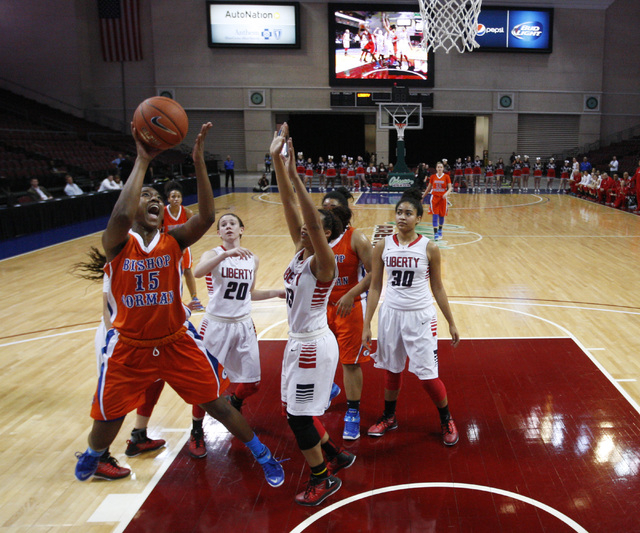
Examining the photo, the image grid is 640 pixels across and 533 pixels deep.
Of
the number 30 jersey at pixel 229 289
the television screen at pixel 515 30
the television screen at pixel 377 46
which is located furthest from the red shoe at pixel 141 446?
the television screen at pixel 515 30

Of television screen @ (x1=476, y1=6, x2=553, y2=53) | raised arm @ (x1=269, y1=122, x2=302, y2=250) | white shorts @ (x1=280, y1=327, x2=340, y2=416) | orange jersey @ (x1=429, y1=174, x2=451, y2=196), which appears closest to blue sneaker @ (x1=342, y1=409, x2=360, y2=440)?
white shorts @ (x1=280, y1=327, x2=340, y2=416)

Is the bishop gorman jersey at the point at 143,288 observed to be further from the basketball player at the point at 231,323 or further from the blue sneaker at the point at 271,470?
the blue sneaker at the point at 271,470

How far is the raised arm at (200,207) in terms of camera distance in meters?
3.02

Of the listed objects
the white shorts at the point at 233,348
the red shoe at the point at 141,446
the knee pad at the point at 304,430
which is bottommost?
the red shoe at the point at 141,446

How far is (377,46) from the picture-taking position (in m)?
27.6

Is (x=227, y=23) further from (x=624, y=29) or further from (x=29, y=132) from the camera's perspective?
(x=624, y=29)

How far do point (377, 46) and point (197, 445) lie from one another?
26.7 m

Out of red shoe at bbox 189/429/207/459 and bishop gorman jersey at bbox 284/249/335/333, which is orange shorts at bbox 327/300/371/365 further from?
red shoe at bbox 189/429/207/459

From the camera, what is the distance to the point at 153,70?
1120 inches

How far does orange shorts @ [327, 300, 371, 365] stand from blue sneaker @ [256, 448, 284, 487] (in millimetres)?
911

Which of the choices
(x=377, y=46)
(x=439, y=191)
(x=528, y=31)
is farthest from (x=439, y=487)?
(x=528, y=31)

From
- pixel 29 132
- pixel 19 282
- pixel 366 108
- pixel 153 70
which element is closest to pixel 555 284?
pixel 19 282

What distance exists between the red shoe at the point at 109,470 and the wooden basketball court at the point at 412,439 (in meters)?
0.05

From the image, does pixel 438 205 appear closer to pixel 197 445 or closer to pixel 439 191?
pixel 439 191
